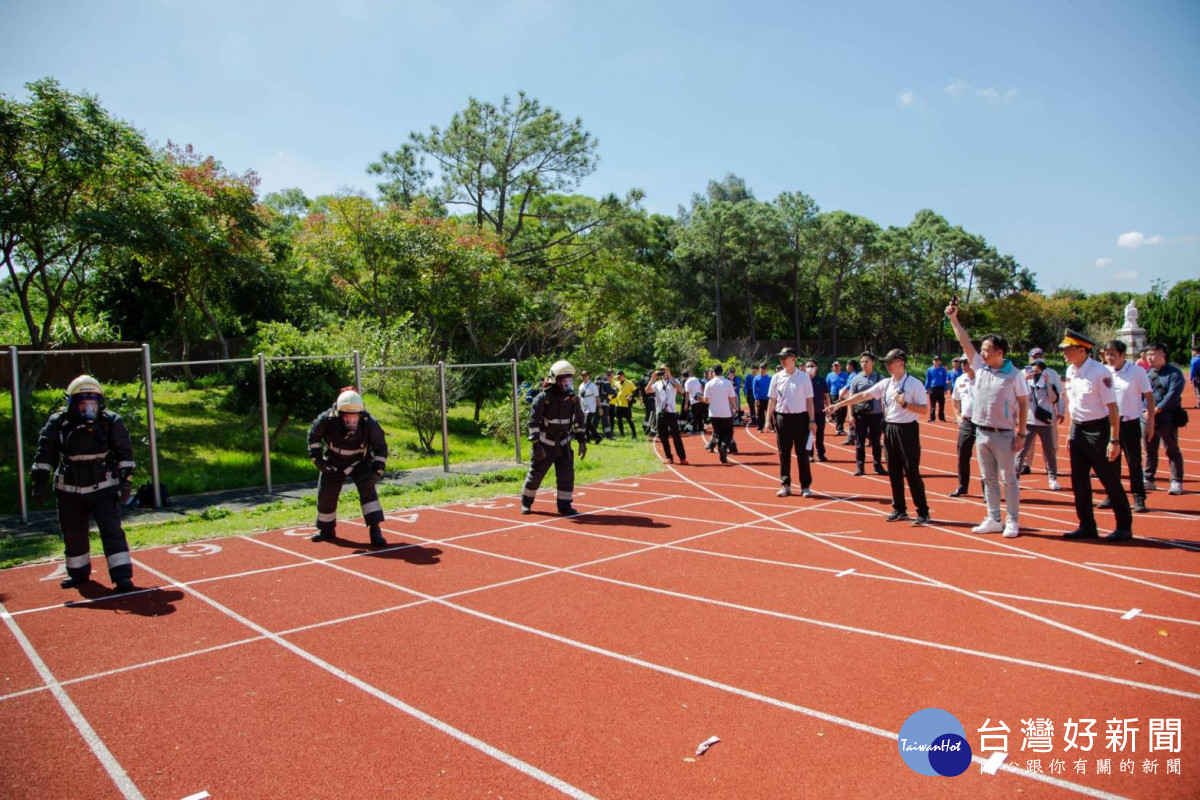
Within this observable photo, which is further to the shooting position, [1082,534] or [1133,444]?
[1133,444]

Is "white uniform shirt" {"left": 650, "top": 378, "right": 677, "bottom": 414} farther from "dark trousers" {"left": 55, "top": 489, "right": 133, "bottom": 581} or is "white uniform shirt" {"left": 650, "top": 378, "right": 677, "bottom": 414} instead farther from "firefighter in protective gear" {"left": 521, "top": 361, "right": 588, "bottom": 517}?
"dark trousers" {"left": 55, "top": 489, "right": 133, "bottom": 581}

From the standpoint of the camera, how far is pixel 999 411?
7.45 metres

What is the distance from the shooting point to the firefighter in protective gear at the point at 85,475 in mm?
6797

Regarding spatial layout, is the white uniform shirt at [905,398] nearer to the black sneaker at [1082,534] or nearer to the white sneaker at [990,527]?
the white sneaker at [990,527]

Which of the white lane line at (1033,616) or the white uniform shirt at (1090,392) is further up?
the white uniform shirt at (1090,392)

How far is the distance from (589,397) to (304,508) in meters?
9.06

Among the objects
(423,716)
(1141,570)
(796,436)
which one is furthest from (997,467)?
(423,716)

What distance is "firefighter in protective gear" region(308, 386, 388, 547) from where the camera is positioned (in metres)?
8.46

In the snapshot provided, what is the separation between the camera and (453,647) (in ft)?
16.9

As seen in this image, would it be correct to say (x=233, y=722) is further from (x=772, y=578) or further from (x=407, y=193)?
(x=407, y=193)

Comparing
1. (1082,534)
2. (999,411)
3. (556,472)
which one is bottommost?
(1082,534)

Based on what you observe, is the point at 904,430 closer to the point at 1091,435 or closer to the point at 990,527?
the point at 990,527

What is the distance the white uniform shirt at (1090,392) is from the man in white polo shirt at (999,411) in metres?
0.47

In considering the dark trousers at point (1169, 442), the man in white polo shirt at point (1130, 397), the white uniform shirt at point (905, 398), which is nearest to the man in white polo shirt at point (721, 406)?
the white uniform shirt at point (905, 398)
